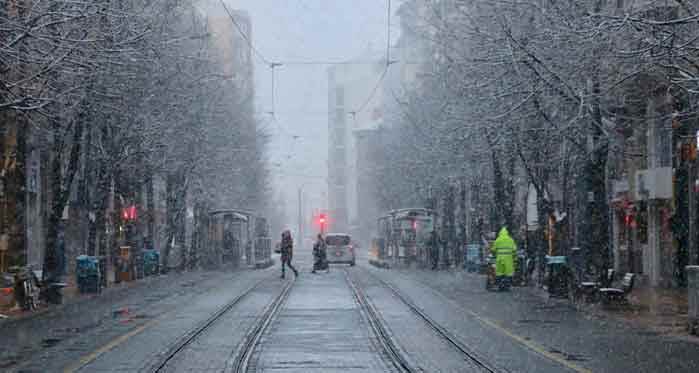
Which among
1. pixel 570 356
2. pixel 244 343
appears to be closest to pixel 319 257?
pixel 244 343

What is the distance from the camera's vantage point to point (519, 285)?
137ft

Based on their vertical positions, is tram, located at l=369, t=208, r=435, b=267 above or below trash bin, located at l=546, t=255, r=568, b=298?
above

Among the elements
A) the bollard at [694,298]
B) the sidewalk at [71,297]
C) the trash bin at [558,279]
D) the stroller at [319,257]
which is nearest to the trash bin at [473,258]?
the stroller at [319,257]

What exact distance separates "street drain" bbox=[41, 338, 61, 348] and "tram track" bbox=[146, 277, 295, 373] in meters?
2.04

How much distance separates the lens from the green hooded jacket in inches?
1479

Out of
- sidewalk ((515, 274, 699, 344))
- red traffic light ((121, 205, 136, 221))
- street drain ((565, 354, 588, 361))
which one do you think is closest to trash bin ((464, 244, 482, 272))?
red traffic light ((121, 205, 136, 221))

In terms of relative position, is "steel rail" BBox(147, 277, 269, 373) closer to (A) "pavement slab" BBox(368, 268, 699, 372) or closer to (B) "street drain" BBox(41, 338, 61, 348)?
(B) "street drain" BBox(41, 338, 61, 348)

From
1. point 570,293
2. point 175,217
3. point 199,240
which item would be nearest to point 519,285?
point 570,293

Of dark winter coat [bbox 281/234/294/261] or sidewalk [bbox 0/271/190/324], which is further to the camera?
dark winter coat [bbox 281/234/294/261]

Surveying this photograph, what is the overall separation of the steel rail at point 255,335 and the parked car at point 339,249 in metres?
33.8

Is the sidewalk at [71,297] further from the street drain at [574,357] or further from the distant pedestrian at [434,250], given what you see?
the distant pedestrian at [434,250]

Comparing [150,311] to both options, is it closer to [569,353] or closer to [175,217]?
[569,353]

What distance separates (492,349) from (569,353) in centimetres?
127

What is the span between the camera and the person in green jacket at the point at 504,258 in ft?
123
